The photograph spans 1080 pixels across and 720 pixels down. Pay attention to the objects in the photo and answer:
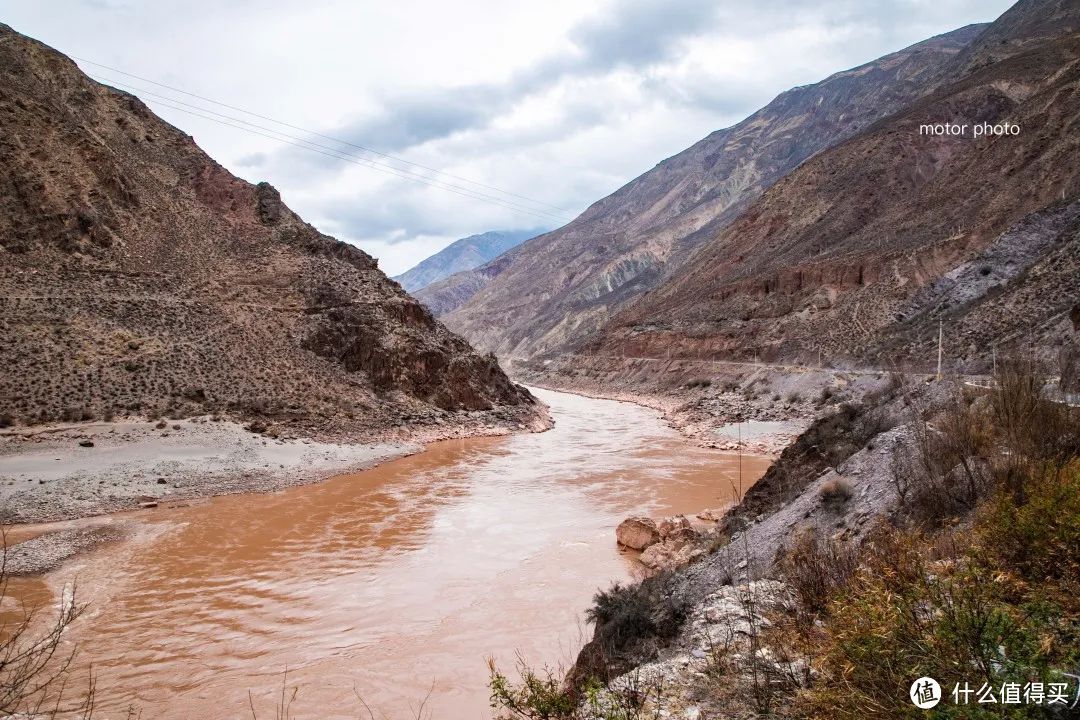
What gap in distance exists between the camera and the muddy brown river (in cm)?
732

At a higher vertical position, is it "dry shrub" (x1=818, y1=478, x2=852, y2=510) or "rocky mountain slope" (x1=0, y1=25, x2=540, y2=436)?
"rocky mountain slope" (x1=0, y1=25, x2=540, y2=436)

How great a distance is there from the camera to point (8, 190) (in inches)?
1073

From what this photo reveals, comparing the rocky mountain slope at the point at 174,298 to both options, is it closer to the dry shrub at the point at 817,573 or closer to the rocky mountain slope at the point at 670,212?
the dry shrub at the point at 817,573

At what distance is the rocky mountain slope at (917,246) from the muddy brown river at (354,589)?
29.5ft

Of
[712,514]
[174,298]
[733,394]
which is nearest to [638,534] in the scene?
[712,514]

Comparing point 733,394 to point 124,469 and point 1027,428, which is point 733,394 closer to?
point 124,469

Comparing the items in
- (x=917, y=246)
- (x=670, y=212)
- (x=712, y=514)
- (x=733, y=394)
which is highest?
(x=670, y=212)

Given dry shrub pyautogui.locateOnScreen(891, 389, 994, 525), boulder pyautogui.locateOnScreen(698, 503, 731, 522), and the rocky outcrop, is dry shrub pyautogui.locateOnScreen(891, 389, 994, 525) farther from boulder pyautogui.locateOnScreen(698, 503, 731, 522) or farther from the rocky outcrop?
boulder pyautogui.locateOnScreen(698, 503, 731, 522)

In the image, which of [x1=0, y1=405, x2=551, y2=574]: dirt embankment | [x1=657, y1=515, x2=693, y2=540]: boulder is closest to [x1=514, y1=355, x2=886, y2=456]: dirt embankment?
[x1=657, y1=515, x2=693, y2=540]: boulder

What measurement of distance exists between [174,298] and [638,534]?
27204mm

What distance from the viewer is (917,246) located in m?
38.0

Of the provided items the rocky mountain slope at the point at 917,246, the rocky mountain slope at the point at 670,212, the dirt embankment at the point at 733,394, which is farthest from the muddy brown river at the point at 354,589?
the rocky mountain slope at the point at 670,212

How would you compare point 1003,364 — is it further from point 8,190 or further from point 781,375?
point 8,190

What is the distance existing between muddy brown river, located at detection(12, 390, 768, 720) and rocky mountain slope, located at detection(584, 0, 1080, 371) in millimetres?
8995
